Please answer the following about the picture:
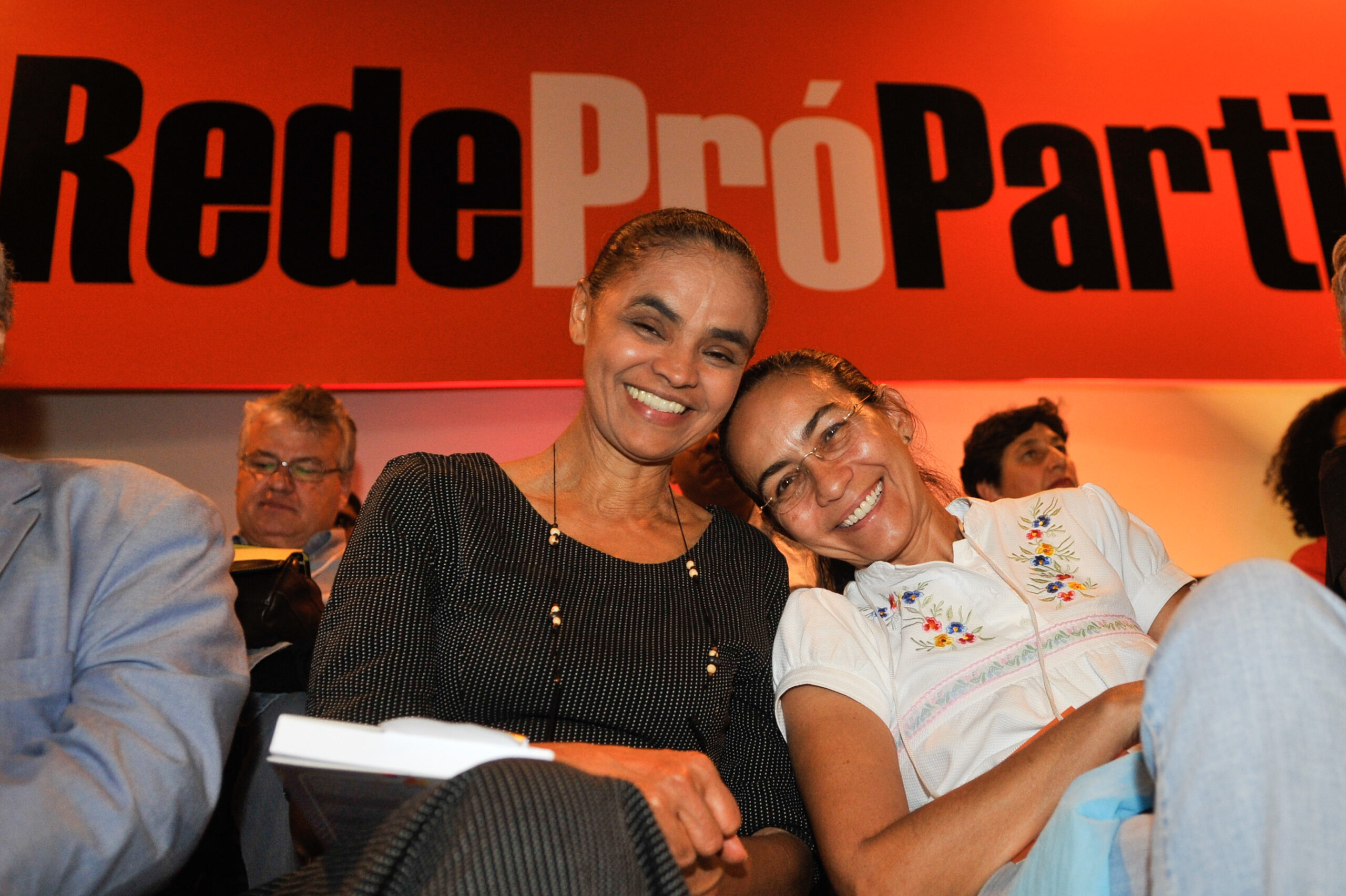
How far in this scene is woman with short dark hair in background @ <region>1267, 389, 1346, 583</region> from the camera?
10.6 ft

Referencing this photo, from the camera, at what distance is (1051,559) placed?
1.56 m

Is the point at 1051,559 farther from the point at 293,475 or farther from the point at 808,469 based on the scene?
the point at 293,475

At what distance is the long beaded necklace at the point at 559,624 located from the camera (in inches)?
54.1

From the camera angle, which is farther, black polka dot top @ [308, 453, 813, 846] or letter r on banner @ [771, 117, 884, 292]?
letter r on banner @ [771, 117, 884, 292]

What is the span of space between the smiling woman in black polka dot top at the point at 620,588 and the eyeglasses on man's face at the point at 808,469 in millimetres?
122

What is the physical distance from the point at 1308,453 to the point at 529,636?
9.58ft

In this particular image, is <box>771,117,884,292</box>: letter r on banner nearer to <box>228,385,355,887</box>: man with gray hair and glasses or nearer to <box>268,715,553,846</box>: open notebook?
<box>228,385,355,887</box>: man with gray hair and glasses

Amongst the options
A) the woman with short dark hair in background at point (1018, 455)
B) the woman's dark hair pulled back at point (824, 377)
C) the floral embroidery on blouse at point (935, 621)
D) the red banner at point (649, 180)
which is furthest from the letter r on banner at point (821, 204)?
the floral embroidery on blouse at point (935, 621)

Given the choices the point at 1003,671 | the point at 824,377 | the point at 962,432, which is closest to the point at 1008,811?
the point at 1003,671

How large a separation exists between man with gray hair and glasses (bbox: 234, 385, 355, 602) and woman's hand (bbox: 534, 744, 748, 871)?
2.07 m

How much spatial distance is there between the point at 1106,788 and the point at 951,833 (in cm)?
27

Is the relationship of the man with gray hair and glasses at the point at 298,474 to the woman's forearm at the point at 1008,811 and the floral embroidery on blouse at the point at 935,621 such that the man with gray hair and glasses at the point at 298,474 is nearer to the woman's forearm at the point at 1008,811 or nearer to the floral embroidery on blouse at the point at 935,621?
the floral embroidery on blouse at the point at 935,621

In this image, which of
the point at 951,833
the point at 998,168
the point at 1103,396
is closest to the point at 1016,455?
the point at 1103,396

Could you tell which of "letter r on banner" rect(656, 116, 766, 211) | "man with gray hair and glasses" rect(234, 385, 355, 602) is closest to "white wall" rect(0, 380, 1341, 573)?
"man with gray hair and glasses" rect(234, 385, 355, 602)
